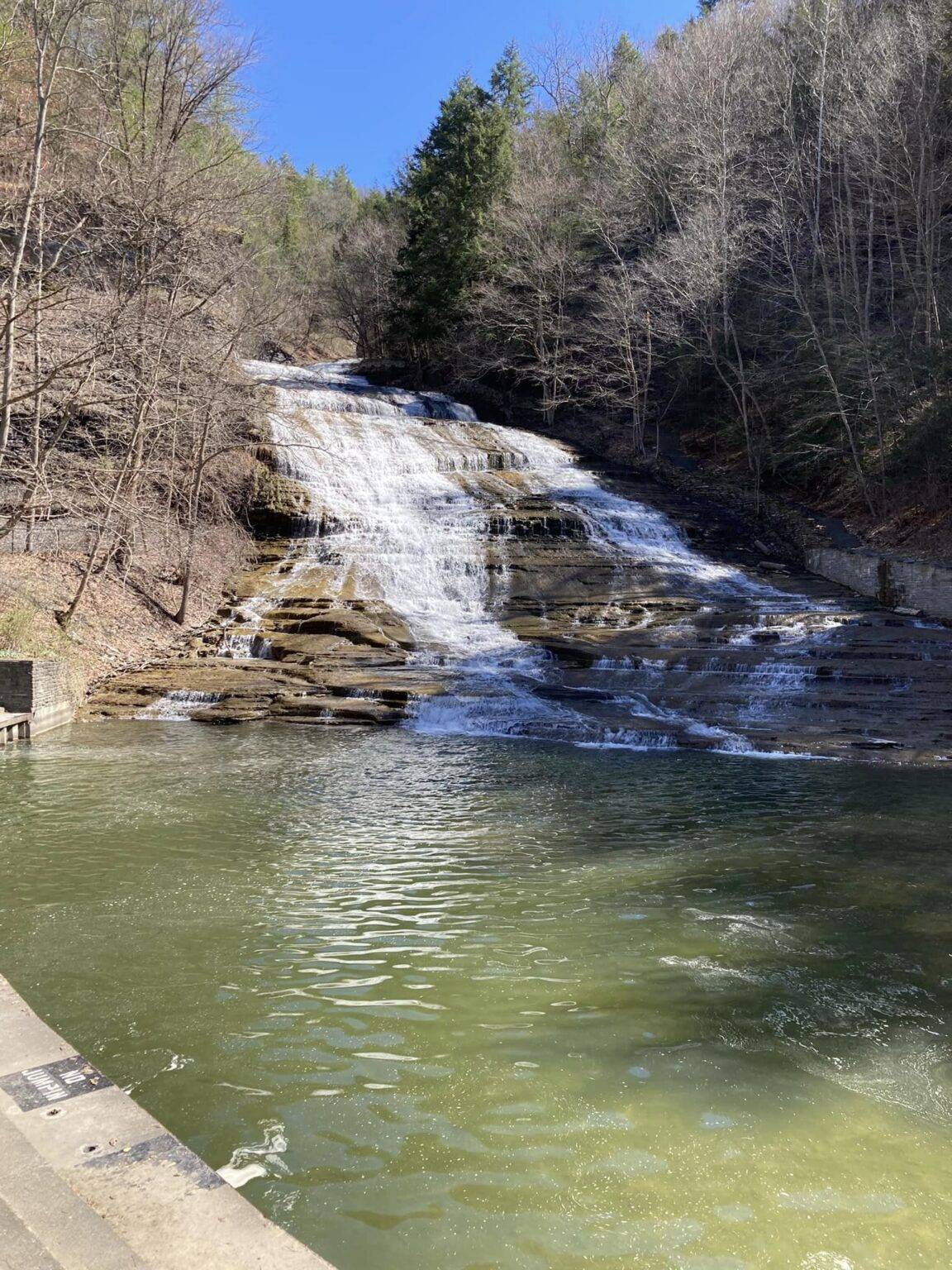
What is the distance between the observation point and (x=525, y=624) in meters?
17.2

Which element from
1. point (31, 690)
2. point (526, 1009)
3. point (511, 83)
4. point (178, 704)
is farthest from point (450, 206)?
point (526, 1009)

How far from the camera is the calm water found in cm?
273

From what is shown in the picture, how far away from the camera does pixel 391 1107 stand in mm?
3285

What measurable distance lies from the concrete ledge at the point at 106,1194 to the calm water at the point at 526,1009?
15.5 inches

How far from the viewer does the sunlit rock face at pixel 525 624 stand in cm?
1274

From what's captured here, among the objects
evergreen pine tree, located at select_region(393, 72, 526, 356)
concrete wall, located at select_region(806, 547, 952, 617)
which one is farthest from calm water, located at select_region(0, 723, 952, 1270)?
evergreen pine tree, located at select_region(393, 72, 526, 356)

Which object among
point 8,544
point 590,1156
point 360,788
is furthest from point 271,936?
point 8,544

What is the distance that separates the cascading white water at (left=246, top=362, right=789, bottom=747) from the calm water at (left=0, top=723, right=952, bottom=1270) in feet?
16.4

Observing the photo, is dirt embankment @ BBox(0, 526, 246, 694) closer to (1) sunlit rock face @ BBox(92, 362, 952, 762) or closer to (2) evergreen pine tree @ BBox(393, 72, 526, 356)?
(1) sunlit rock face @ BBox(92, 362, 952, 762)

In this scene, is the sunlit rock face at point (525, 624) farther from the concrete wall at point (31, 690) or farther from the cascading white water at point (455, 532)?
the concrete wall at point (31, 690)

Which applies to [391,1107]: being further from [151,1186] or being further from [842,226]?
[842,226]

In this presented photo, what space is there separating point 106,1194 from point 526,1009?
86.0 inches

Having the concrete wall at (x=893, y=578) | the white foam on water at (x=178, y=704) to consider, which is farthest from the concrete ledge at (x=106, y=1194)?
the concrete wall at (x=893, y=578)

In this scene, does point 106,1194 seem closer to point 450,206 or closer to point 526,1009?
point 526,1009
